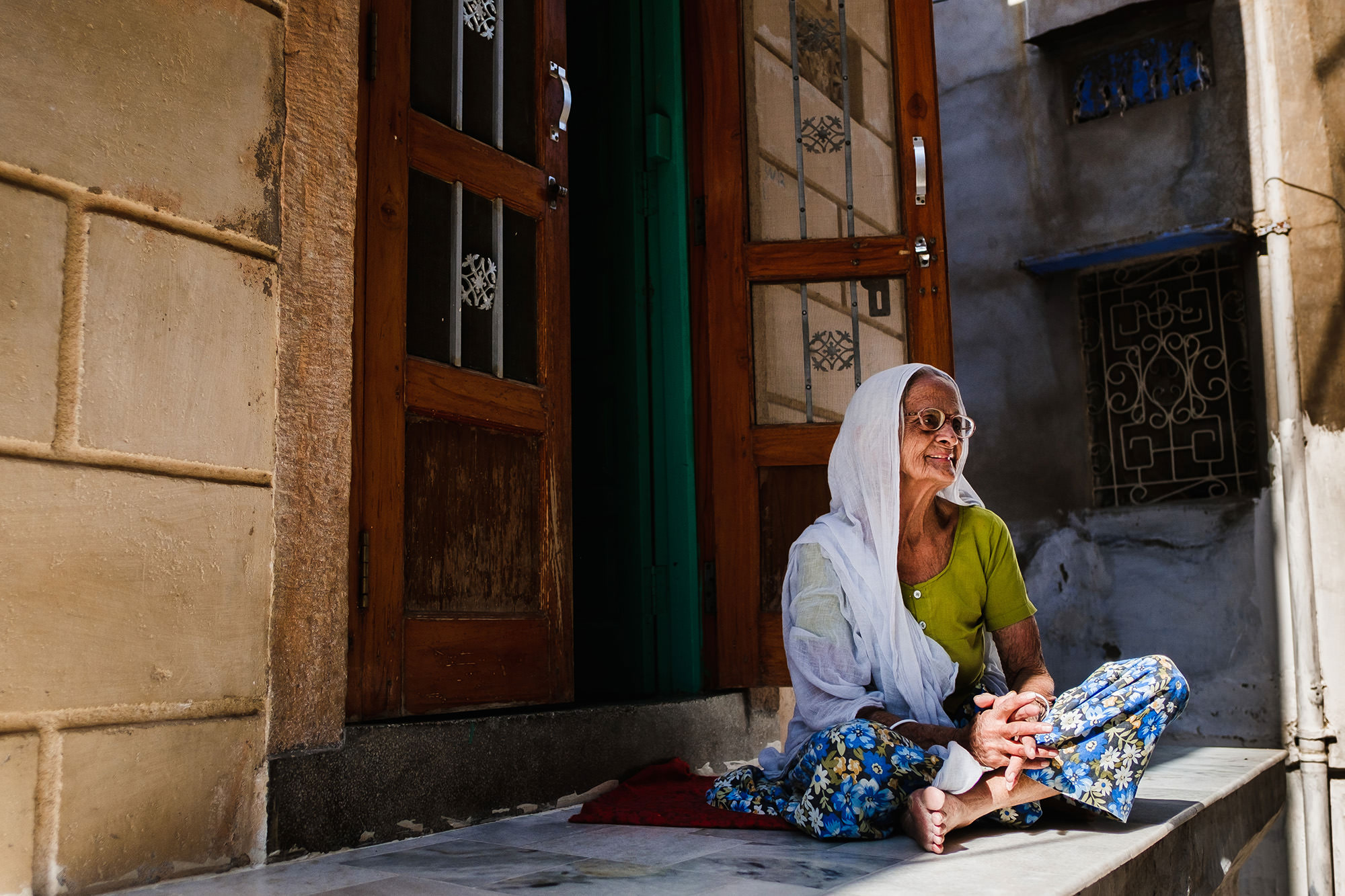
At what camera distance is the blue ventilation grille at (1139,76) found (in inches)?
255

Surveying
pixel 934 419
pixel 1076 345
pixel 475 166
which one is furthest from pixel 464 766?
pixel 1076 345

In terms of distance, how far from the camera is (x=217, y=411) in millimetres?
2043

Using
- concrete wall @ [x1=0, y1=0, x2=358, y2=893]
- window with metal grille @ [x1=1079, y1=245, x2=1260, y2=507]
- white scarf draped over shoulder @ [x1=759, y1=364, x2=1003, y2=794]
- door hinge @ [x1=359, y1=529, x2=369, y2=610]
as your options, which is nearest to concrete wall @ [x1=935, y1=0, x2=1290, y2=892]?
window with metal grille @ [x1=1079, y1=245, x2=1260, y2=507]

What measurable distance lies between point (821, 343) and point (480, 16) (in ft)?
5.16

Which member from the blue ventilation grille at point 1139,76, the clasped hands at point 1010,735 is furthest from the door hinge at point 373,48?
the blue ventilation grille at point 1139,76

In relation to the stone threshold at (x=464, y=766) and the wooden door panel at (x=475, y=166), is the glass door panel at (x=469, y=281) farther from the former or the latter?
the stone threshold at (x=464, y=766)

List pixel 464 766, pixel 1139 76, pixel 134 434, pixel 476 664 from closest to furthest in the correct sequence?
1. pixel 134 434
2. pixel 464 766
3. pixel 476 664
4. pixel 1139 76

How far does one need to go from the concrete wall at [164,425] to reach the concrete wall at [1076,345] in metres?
5.46

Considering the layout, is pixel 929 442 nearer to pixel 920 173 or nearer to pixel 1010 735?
pixel 1010 735

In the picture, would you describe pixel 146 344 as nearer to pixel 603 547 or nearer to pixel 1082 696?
pixel 1082 696

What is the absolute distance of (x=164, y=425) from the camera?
6.38 ft

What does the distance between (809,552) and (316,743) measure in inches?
46.8

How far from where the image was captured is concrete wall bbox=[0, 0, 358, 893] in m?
1.74

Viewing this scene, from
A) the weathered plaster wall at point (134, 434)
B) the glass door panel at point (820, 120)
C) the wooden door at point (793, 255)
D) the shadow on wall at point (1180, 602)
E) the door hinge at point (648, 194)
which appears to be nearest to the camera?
the weathered plaster wall at point (134, 434)
